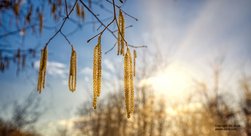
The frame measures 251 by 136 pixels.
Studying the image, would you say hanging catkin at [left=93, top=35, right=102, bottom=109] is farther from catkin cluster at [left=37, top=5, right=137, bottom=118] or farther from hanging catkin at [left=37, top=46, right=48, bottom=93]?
hanging catkin at [left=37, top=46, right=48, bottom=93]

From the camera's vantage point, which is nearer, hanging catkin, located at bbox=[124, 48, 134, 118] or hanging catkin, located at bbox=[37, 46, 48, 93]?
hanging catkin, located at bbox=[124, 48, 134, 118]

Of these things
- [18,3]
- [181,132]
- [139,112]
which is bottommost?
[181,132]

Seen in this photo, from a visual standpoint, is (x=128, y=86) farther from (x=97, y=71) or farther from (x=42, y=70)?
(x=42, y=70)

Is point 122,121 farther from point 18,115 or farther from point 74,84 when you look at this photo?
point 74,84

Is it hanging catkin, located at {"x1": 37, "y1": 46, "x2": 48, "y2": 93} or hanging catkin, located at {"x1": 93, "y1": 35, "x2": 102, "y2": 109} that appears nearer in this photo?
hanging catkin, located at {"x1": 93, "y1": 35, "x2": 102, "y2": 109}

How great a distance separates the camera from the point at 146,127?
14789mm

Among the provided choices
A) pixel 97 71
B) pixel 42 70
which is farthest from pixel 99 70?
pixel 42 70

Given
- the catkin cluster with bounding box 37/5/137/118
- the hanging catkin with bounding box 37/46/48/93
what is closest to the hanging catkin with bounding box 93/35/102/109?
the catkin cluster with bounding box 37/5/137/118

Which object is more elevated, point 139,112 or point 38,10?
point 38,10

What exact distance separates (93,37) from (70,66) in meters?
0.17

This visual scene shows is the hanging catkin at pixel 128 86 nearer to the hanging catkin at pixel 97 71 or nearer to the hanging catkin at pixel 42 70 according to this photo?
the hanging catkin at pixel 97 71

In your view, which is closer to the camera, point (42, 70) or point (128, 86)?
point (128, 86)

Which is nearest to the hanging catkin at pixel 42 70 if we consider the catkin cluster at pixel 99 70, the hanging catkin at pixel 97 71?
the catkin cluster at pixel 99 70

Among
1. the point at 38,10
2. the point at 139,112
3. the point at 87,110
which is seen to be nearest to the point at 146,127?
the point at 139,112
